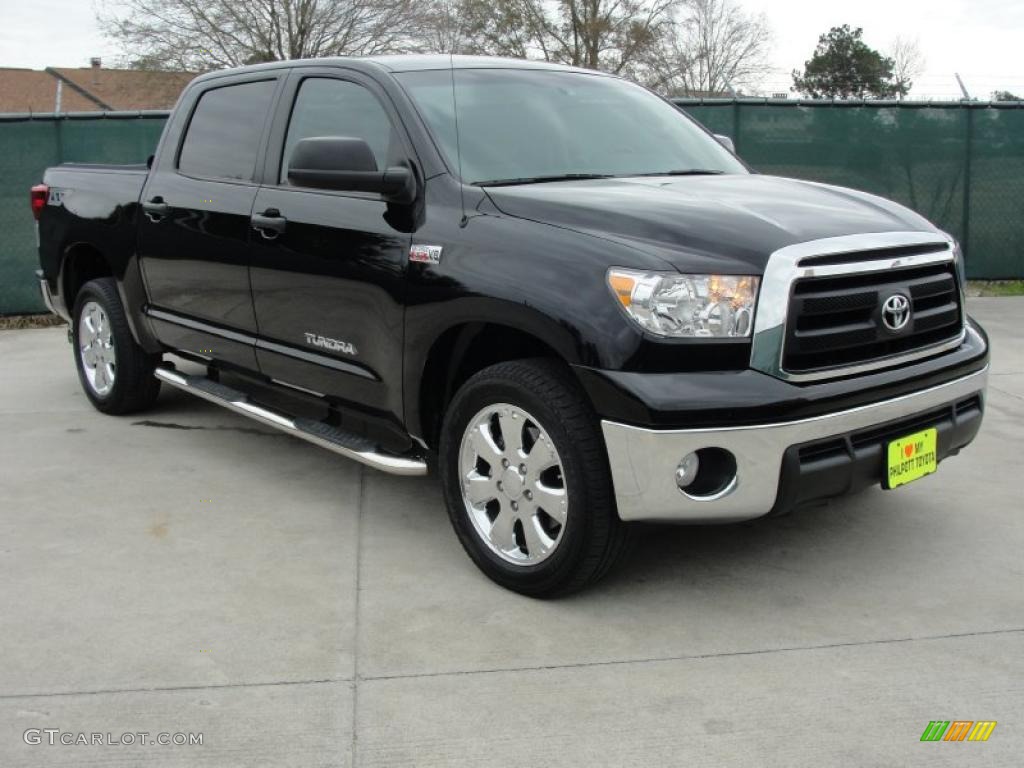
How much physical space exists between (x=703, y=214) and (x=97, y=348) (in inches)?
164

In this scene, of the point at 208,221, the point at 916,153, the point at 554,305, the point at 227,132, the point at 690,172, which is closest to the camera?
the point at 554,305

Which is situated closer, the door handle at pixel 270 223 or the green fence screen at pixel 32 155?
the door handle at pixel 270 223

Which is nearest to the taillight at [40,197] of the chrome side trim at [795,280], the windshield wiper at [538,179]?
the windshield wiper at [538,179]

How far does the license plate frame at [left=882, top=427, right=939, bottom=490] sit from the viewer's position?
3.56 metres

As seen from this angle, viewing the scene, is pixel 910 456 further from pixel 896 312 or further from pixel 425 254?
pixel 425 254

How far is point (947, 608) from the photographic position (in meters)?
3.63

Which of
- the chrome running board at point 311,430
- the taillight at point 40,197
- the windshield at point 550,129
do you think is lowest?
the chrome running board at point 311,430

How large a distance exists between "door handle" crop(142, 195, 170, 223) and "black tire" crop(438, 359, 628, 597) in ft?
7.80

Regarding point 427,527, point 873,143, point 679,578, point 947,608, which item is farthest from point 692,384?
point 873,143

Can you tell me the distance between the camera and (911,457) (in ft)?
12.0

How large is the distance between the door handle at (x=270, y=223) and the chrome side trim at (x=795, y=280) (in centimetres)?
213

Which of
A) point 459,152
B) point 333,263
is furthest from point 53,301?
point 459,152

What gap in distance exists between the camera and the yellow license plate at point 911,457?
3568 mm

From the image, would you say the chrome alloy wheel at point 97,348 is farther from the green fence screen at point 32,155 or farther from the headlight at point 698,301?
the green fence screen at point 32,155
